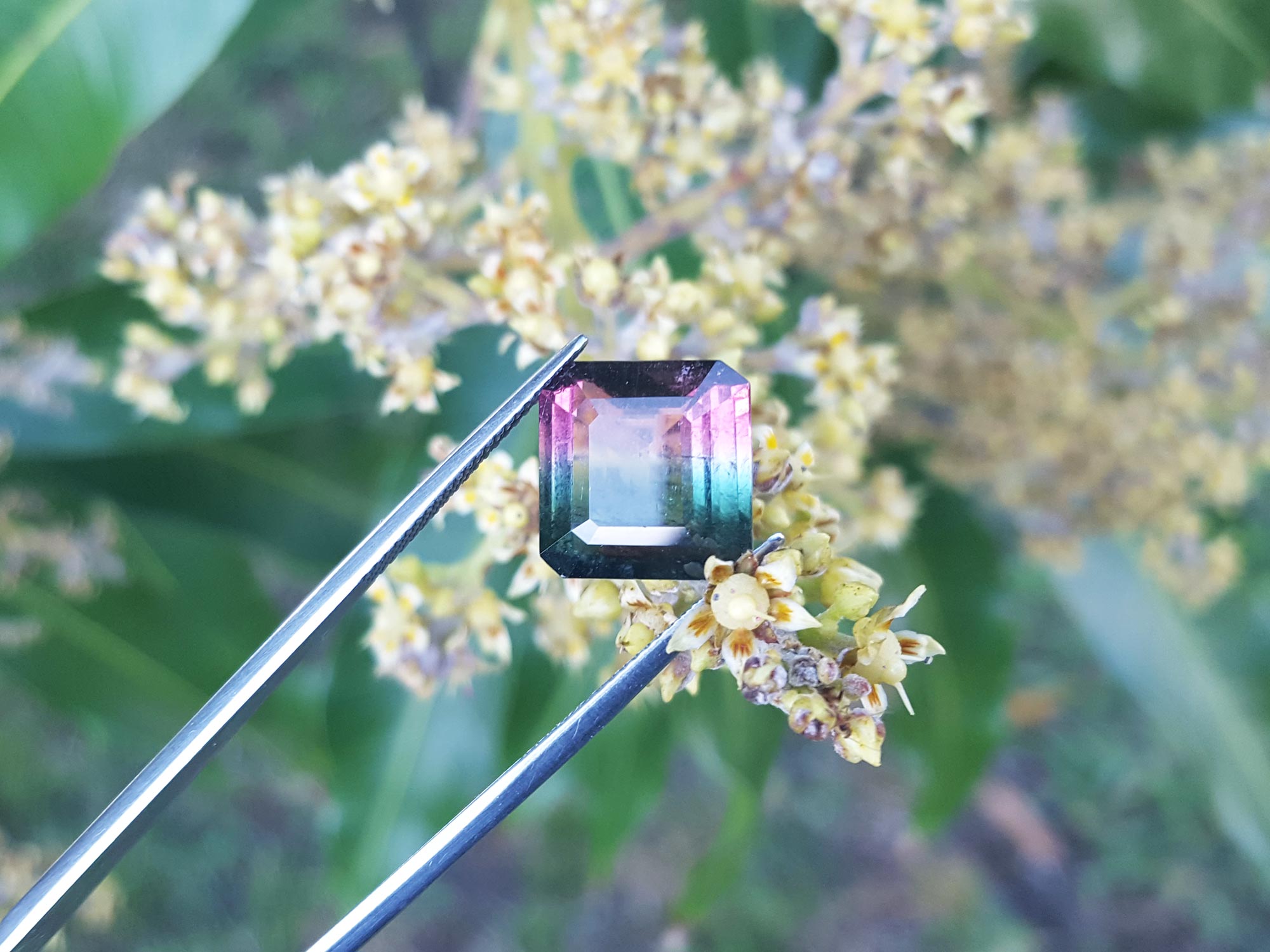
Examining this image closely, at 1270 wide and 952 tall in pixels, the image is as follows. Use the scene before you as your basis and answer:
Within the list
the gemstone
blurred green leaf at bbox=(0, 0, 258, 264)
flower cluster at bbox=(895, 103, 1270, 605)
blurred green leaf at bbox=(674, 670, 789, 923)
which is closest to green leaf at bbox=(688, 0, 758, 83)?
flower cluster at bbox=(895, 103, 1270, 605)

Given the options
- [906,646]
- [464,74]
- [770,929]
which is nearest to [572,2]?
[906,646]

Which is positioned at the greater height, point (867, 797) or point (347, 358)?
point (347, 358)

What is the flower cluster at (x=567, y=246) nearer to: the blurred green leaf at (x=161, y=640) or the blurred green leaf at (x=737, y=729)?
the blurred green leaf at (x=737, y=729)

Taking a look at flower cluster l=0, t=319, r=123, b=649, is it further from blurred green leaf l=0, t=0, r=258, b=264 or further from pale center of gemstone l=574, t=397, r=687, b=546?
pale center of gemstone l=574, t=397, r=687, b=546

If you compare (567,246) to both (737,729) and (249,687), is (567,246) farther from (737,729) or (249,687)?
(737,729)

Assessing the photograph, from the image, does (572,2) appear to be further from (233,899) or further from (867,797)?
(233,899)

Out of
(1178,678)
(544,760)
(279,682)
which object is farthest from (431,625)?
(1178,678)
